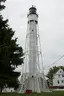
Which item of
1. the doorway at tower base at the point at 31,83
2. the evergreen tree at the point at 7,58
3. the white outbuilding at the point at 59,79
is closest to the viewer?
the evergreen tree at the point at 7,58

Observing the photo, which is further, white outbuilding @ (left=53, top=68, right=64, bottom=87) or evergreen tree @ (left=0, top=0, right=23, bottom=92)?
white outbuilding @ (left=53, top=68, right=64, bottom=87)

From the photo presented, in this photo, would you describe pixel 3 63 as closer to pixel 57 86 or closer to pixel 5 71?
pixel 5 71

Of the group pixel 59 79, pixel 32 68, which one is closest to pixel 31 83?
pixel 32 68

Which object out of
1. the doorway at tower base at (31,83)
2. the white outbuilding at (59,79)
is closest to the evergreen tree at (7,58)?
the doorway at tower base at (31,83)

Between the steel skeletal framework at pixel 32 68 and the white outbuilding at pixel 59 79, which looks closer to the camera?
the steel skeletal framework at pixel 32 68

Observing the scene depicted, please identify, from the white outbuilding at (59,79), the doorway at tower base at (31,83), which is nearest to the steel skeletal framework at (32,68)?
the doorway at tower base at (31,83)

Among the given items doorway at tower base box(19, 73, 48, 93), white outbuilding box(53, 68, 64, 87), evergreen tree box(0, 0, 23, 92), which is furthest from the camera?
white outbuilding box(53, 68, 64, 87)

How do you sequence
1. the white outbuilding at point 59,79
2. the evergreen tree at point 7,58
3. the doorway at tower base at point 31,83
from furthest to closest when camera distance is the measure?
the white outbuilding at point 59,79, the doorway at tower base at point 31,83, the evergreen tree at point 7,58

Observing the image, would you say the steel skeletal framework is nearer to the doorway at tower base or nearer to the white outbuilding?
the doorway at tower base

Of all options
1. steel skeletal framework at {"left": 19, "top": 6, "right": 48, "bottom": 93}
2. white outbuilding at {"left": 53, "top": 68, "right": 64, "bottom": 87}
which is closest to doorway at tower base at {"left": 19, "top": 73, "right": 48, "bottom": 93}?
steel skeletal framework at {"left": 19, "top": 6, "right": 48, "bottom": 93}

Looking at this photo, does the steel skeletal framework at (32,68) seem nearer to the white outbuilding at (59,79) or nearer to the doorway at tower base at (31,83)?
the doorway at tower base at (31,83)

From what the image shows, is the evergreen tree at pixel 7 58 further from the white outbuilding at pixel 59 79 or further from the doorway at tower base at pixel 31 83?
the white outbuilding at pixel 59 79

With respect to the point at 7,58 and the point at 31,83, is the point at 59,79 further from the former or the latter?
the point at 7,58

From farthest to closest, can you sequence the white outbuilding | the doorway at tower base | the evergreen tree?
1. the white outbuilding
2. the doorway at tower base
3. the evergreen tree
